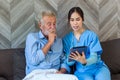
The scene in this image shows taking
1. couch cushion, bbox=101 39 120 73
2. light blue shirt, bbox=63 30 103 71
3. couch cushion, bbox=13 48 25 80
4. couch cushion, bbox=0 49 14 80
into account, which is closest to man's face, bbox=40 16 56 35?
light blue shirt, bbox=63 30 103 71

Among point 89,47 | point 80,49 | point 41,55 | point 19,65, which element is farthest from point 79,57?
point 19,65

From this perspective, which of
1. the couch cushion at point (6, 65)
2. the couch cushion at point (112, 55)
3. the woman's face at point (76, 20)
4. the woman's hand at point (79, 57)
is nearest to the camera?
the woman's hand at point (79, 57)

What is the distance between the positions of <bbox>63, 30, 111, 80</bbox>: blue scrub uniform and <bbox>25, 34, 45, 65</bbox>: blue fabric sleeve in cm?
28

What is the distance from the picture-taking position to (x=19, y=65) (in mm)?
2715

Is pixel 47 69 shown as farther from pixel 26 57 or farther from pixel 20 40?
pixel 20 40

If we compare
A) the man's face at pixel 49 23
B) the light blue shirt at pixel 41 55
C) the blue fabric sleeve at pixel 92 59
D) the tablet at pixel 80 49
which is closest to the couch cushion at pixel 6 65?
the light blue shirt at pixel 41 55

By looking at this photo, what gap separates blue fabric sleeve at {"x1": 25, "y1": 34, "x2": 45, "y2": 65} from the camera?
2.50m

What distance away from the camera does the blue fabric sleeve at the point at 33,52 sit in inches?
98.5

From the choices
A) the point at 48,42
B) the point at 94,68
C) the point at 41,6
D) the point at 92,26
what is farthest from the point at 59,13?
the point at 94,68

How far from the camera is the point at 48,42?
2.56m

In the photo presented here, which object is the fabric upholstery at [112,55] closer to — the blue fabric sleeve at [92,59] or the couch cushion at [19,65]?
the blue fabric sleeve at [92,59]

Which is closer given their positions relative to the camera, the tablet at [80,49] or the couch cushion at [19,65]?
the tablet at [80,49]

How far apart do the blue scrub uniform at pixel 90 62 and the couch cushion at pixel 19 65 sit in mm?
447

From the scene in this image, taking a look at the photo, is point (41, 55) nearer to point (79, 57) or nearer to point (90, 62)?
point (79, 57)
